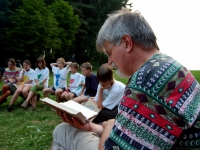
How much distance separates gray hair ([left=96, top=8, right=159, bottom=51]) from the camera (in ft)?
3.86

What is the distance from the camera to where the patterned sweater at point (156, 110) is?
0.92 m

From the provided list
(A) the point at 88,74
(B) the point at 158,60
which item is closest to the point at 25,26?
(A) the point at 88,74

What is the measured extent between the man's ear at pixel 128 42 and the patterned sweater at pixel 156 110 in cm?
18

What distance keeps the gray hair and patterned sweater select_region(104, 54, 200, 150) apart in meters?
0.20

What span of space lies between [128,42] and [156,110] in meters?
0.40

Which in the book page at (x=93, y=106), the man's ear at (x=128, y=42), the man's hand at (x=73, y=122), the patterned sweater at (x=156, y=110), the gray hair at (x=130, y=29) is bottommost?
the book page at (x=93, y=106)

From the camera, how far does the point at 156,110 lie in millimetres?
938

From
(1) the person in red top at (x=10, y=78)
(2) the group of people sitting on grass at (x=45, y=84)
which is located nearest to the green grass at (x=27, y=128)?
(2) the group of people sitting on grass at (x=45, y=84)

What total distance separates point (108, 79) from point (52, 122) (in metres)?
2.15

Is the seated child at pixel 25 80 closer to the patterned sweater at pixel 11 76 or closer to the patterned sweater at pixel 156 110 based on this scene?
the patterned sweater at pixel 11 76

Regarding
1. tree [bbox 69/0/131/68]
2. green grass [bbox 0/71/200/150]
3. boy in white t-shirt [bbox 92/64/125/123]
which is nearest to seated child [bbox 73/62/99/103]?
green grass [bbox 0/71/200/150]

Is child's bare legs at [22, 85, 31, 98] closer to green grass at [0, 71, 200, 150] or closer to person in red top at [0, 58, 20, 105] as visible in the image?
person in red top at [0, 58, 20, 105]

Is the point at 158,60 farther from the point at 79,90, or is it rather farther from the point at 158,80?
the point at 79,90

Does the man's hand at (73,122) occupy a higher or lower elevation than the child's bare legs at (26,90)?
higher
